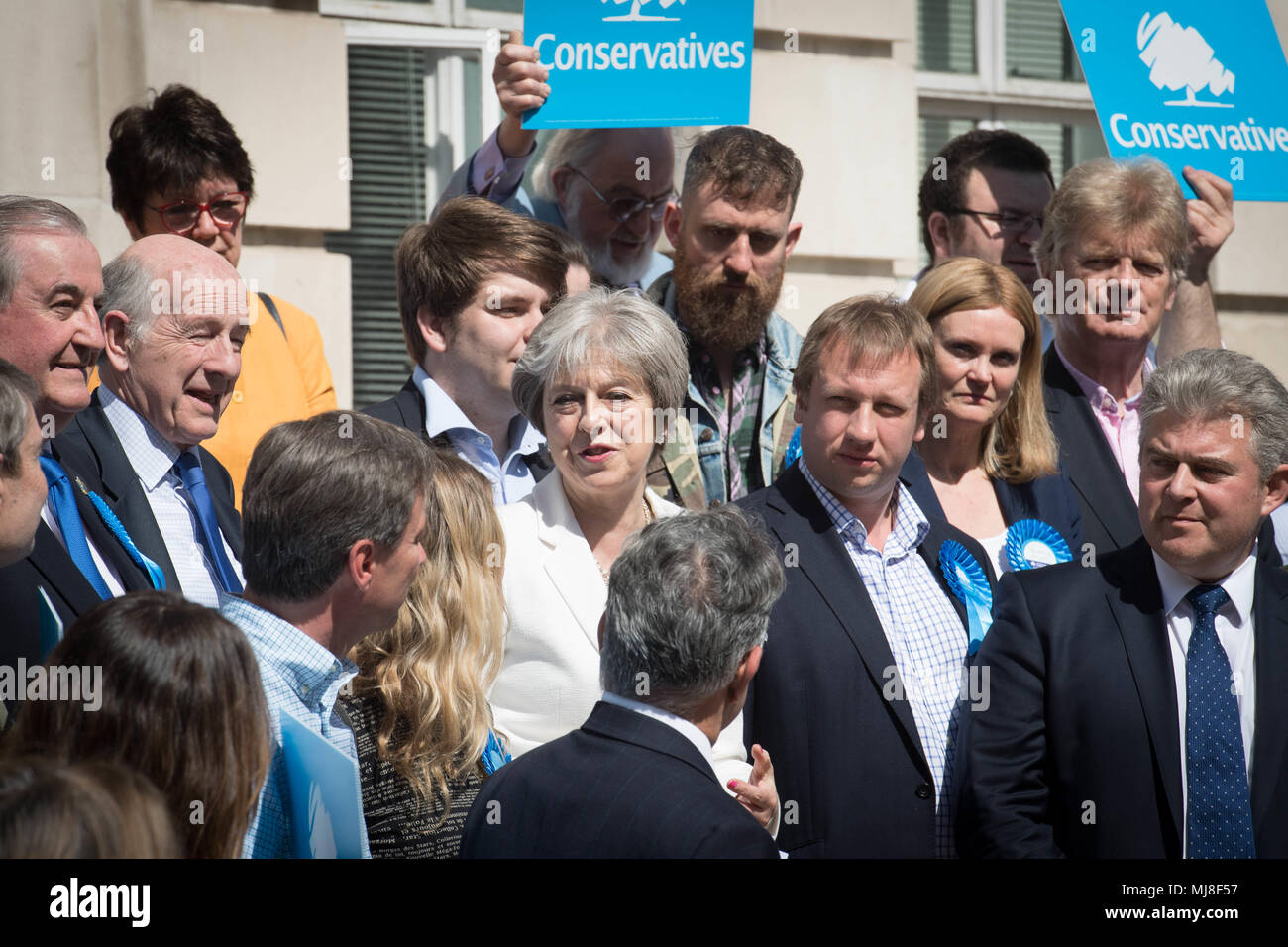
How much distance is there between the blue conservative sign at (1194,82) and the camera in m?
5.01

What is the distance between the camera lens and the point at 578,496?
3.80 meters

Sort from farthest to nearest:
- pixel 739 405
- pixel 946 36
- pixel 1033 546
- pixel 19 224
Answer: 1. pixel 946 36
2. pixel 739 405
3. pixel 1033 546
4. pixel 19 224

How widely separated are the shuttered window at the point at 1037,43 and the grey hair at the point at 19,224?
5.75 m

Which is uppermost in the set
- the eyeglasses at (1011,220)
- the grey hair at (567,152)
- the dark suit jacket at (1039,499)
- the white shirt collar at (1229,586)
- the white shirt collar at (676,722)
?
the grey hair at (567,152)

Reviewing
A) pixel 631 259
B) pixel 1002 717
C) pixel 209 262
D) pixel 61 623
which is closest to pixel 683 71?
pixel 631 259

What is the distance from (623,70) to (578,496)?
57.3 inches

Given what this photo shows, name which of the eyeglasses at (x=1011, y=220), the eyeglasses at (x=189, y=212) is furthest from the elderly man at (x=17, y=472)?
the eyeglasses at (x=1011, y=220)

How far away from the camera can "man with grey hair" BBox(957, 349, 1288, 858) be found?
130 inches

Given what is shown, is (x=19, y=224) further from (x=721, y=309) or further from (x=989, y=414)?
(x=989, y=414)

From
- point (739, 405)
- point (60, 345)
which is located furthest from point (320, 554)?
point (739, 405)

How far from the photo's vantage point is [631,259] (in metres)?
5.15

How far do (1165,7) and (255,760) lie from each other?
4.21 meters

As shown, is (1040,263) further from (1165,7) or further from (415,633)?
(415,633)

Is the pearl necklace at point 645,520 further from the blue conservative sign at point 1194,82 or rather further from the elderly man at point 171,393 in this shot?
the blue conservative sign at point 1194,82
